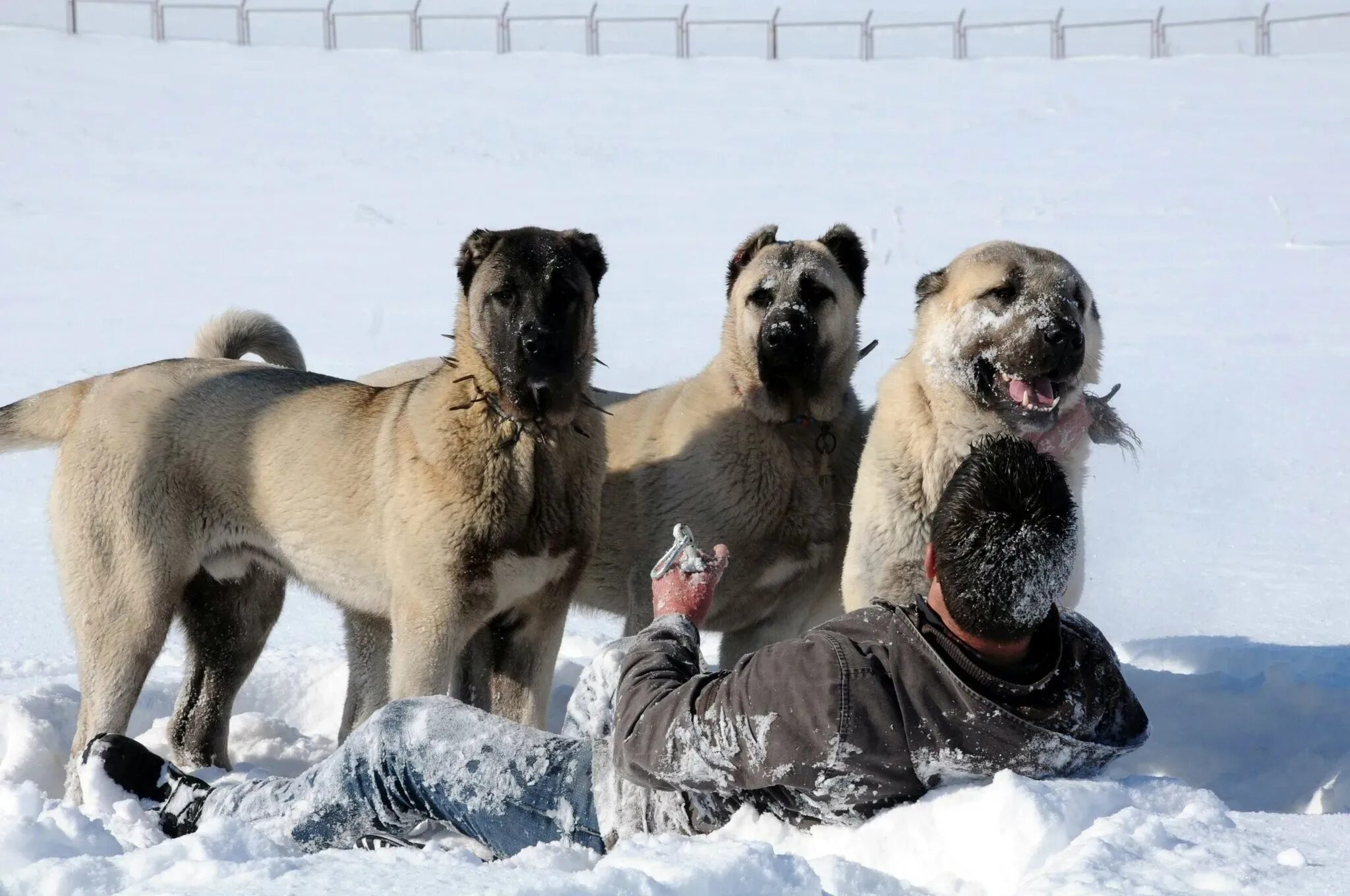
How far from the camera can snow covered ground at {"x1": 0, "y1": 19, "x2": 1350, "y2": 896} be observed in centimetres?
262

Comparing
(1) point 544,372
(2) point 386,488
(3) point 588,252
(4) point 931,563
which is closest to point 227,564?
(2) point 386,488

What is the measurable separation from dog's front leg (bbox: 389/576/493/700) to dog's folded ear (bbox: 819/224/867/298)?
2020 mm

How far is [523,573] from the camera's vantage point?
Result: 445 centimetres

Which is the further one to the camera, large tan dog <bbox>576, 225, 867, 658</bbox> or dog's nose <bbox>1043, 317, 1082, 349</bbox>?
large tan dog <bbox>576, 225, 867, 658</bbox>

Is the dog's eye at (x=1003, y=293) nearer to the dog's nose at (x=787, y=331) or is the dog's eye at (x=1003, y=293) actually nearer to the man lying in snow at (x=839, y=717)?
the dog's nose at (x=787, y=331)

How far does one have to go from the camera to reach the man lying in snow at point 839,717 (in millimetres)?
2592

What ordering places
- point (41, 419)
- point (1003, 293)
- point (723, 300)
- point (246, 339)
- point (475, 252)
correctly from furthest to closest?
point (723, 300)
point (246, 339)
point (41, 419)
point (475, 252)
point (1003, 293)

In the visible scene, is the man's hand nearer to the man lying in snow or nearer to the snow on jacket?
the man lying in snow

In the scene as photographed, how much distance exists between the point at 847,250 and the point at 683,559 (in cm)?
257

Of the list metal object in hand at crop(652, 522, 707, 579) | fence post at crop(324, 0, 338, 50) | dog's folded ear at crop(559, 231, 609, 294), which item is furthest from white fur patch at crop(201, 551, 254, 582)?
fence post at crop(324, 0, 338, 50)

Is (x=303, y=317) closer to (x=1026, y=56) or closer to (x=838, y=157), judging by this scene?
(x=838, y=157)

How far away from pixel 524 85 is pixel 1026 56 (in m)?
11.4

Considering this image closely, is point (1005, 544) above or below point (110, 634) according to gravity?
above

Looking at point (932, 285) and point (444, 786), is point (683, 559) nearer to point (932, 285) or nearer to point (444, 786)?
point (444, 786)
